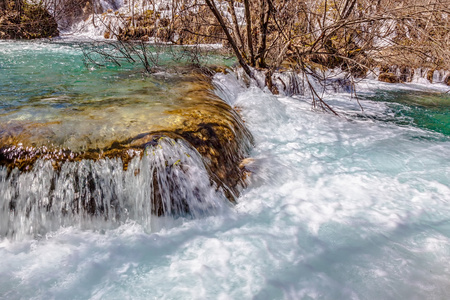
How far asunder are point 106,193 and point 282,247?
1639 mm

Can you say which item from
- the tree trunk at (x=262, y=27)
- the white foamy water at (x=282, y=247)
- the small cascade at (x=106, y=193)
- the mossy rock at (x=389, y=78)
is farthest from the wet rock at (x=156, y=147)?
the mossy rock at (x=389, y=78)

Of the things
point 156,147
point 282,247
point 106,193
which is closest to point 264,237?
point 282,247

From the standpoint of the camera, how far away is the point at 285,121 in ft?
16.9

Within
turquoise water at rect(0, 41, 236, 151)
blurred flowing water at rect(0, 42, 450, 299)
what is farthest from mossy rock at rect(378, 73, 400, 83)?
turquoise water at rect(0, 41, 236, 151)

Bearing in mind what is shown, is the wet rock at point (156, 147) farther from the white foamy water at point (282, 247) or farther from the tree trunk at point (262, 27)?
the tree trunk at point (262, 27)

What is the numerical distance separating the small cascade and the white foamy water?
11 centimetres

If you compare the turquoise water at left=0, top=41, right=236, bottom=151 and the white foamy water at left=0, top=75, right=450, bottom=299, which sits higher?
the turquoise water at left=0, top=41, right=236, bottom=151

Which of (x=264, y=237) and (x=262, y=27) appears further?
(x=262, y=27)

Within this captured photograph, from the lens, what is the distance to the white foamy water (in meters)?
1.90

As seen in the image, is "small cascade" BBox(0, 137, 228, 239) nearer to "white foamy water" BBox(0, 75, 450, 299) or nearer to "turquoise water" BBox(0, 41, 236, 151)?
"white foamy water" BBox(0, 75, 450, 299)

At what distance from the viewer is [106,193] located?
8.21 ft

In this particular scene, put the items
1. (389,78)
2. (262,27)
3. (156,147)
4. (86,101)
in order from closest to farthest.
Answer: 1. (156,147)
2. (86,101)
3. (262,27)
4. (389,78)

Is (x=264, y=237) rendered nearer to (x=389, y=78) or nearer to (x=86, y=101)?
(x=86, y=101)

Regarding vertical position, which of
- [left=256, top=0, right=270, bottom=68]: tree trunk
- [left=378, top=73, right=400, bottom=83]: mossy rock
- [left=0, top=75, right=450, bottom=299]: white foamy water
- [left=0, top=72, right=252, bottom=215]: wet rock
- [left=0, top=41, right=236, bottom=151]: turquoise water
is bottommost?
[left=0, top=75, right=450, bottom=299]: white foamy water
